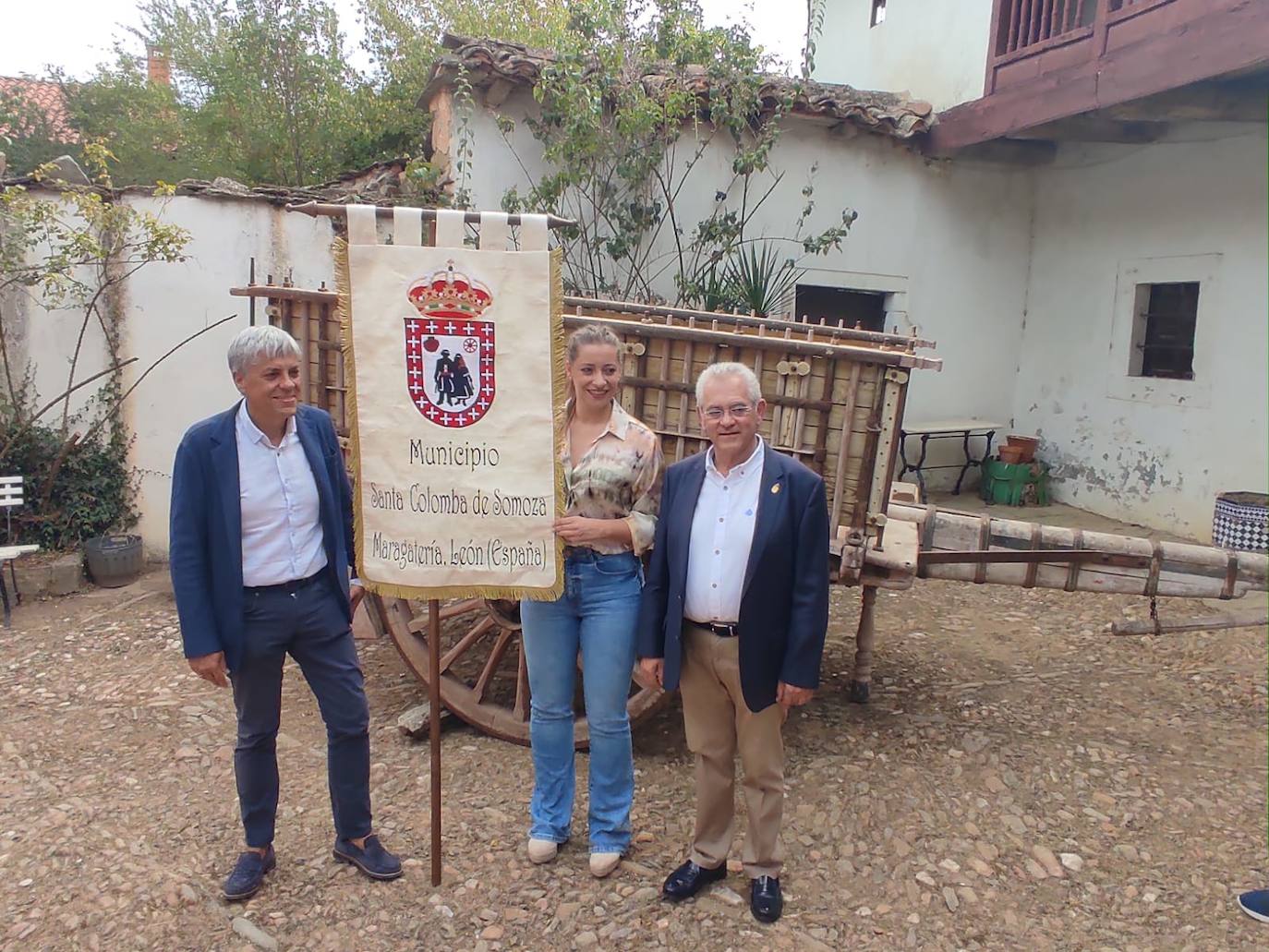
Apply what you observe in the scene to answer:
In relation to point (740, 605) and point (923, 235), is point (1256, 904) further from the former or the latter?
point (923, 235)

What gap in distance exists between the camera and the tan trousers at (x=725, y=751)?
2553mm

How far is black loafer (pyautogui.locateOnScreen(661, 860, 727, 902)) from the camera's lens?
2.72 metres

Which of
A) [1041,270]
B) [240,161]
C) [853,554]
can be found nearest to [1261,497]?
[1041,270]

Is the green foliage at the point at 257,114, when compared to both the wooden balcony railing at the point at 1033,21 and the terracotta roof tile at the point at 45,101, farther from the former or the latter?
the wooden balcony railing at the point at 1033,21

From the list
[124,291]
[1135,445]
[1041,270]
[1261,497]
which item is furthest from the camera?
[1041,270]

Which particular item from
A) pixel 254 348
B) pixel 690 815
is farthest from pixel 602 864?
pixel 254 348

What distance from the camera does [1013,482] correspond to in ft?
28.4

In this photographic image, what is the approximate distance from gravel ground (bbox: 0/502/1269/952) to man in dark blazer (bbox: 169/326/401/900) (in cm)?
28

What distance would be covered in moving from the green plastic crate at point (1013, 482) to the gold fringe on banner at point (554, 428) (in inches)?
282

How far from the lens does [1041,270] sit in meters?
8.98

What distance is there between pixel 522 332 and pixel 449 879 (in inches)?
69.1

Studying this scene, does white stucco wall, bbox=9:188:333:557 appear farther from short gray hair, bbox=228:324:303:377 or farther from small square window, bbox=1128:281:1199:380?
small square window, bbox=1128:281:1199:380

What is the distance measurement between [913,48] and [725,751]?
32.2 feet

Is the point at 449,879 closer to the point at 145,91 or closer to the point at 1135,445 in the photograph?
the point at 1135,445
